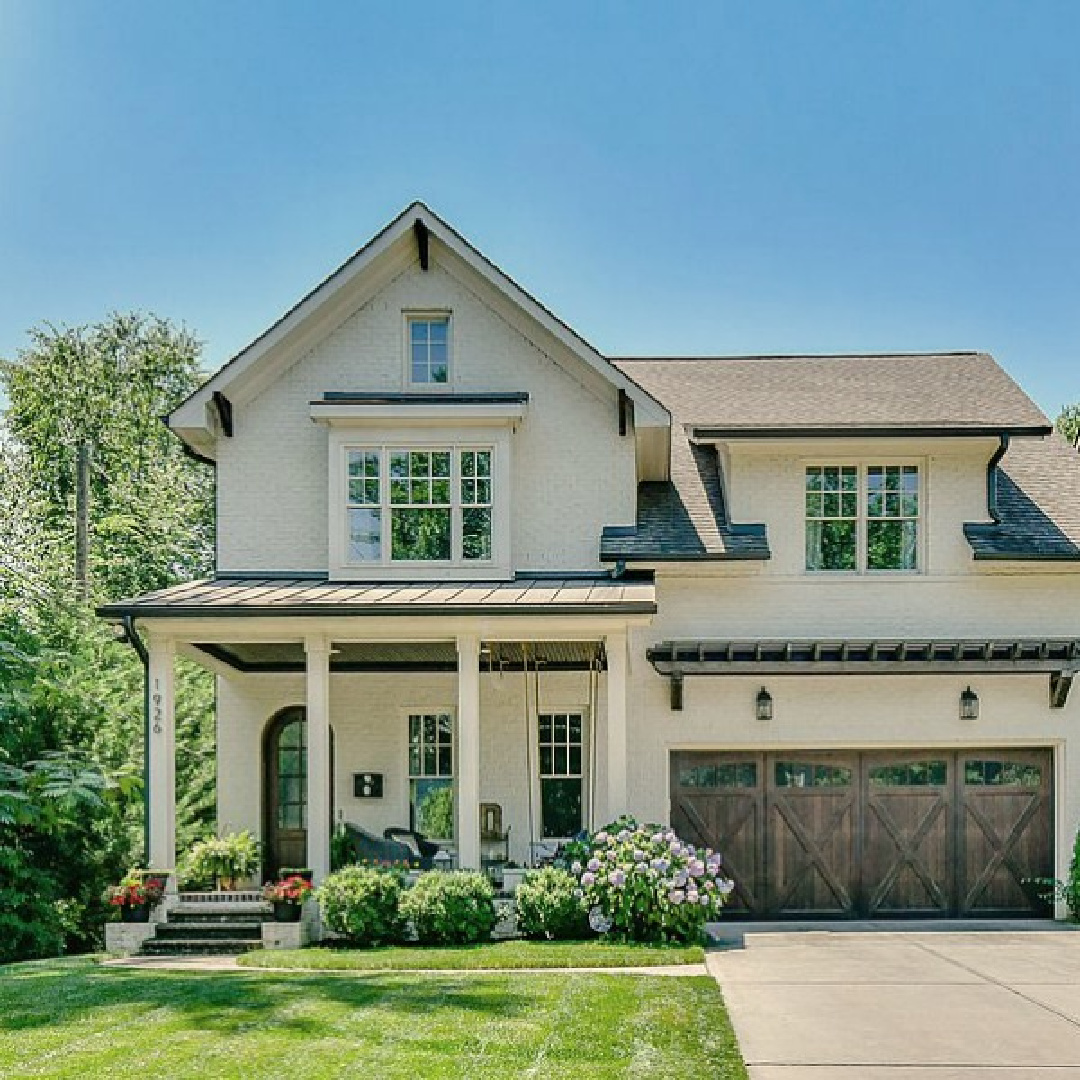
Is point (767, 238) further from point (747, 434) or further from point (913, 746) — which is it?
point (913, 746)

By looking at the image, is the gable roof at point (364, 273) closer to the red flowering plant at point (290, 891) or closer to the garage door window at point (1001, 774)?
the red flowering plant at point (290, 891)

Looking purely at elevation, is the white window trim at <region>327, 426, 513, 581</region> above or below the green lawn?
above

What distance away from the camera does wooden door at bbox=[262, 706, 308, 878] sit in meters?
18.3

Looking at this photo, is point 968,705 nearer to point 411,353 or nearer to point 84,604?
point 411,353

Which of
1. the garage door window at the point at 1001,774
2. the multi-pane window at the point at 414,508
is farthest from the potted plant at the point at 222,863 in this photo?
the garage door window at the point at 1001,774

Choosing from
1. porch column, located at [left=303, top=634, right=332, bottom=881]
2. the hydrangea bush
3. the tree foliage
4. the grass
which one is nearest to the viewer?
the grass

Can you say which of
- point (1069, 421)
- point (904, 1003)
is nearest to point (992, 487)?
point (904, 1003)

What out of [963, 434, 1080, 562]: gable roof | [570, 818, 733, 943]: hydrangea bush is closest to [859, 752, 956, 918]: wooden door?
[963, 434, 1080, 562]: gable roof

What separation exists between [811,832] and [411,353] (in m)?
8.18

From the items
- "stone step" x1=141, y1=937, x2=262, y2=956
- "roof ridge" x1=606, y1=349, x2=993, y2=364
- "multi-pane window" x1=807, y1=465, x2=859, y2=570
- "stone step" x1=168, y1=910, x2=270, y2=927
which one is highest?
"roof ridge" x1=606, y1=349, x2=993, y2=364

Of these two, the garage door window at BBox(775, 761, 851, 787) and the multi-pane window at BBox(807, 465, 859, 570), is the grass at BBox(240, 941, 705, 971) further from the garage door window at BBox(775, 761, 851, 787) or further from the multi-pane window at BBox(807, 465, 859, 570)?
the multi-pane window at BBox(807, 465, 859, 570)

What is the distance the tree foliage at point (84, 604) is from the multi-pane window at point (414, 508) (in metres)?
4.29

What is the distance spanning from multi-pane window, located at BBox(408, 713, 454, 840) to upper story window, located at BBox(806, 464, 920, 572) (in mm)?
5411

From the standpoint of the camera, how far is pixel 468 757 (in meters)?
15.4
